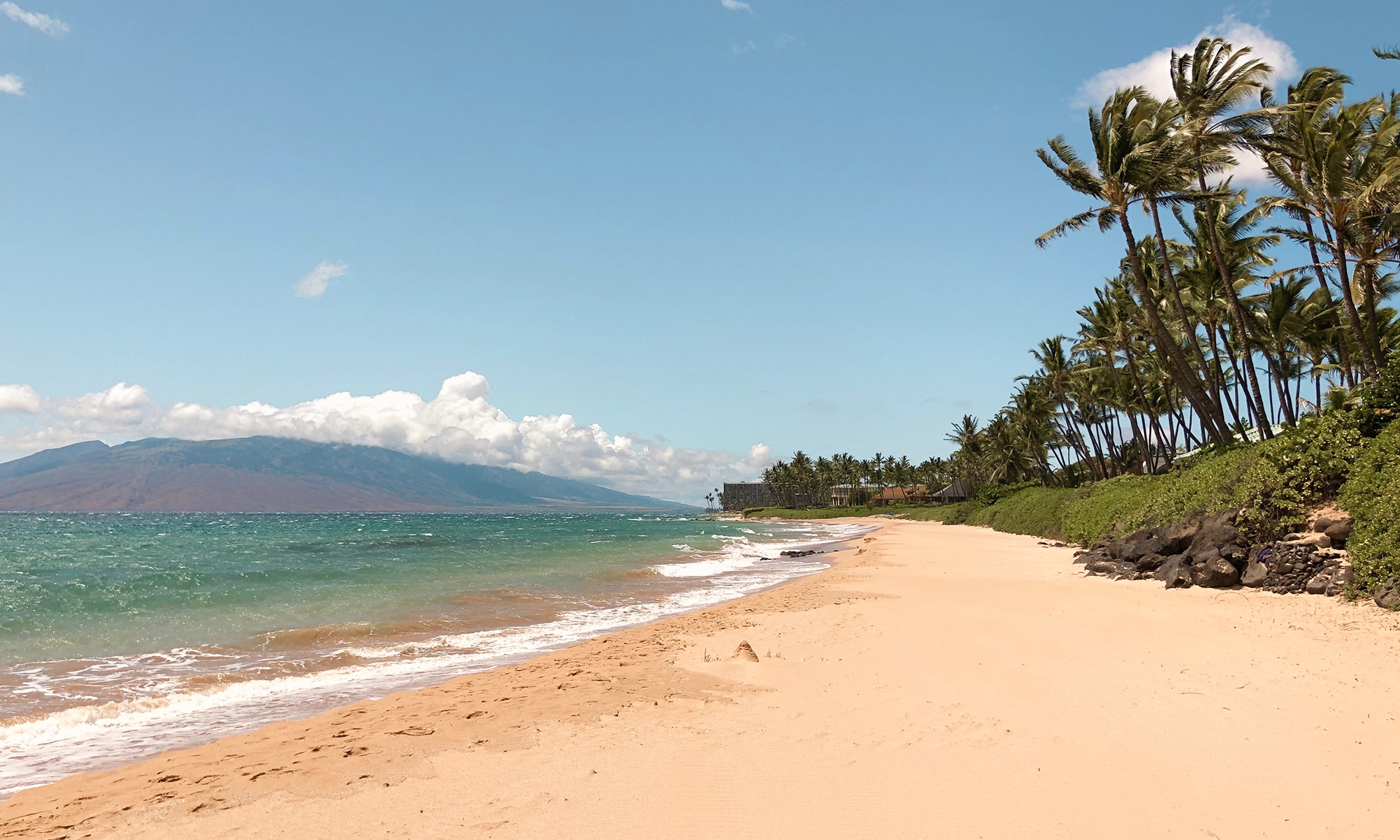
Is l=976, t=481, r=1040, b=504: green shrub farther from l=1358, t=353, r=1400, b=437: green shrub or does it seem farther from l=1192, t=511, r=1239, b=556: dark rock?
l=1358, t=353, r=1400, b=437: green shrub

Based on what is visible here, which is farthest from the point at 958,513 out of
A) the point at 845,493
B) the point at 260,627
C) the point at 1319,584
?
the point at 845,493

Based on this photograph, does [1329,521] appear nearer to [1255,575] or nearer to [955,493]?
[1255,575]

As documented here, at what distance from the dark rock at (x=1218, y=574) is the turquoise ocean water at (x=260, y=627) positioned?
35.8ft

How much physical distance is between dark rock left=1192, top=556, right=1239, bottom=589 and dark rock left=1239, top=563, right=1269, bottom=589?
18 centimetres

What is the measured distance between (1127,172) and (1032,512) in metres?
22.1

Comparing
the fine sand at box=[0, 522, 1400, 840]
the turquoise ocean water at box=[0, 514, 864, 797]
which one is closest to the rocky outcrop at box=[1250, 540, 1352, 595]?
the fine sand at box=[0, 522, 1400, 840]

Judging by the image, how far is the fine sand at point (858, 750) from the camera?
15.4ft

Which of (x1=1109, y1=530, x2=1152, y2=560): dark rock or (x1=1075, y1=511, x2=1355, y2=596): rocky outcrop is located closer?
(x1=1075, y1=511, x2=1355, y2=596): rocky outcrop

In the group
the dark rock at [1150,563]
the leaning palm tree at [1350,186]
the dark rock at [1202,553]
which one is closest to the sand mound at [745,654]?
the dark rock at [1202,553]

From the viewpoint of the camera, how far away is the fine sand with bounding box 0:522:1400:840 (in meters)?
4.71

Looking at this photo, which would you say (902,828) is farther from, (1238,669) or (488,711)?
(1238,669)

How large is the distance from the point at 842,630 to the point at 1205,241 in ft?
96.7

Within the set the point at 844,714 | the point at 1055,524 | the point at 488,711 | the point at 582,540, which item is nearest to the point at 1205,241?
the point at 1055,524

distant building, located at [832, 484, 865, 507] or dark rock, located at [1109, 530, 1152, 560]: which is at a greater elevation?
distant building, located at [832, 484, 865, 507]
